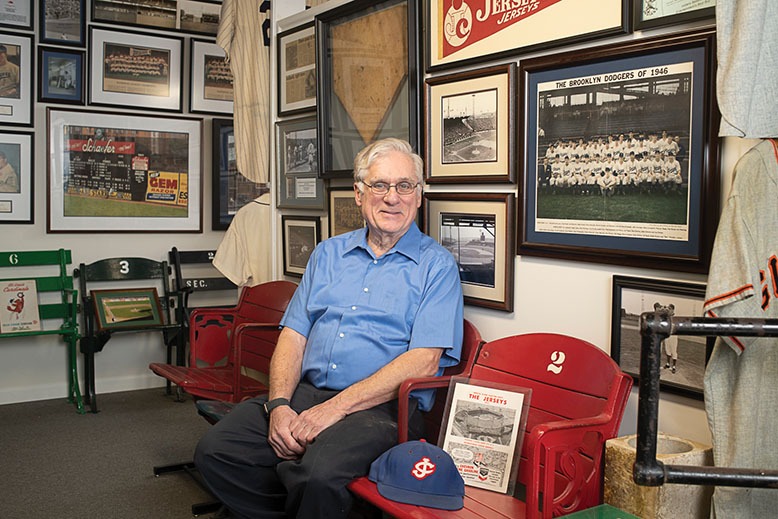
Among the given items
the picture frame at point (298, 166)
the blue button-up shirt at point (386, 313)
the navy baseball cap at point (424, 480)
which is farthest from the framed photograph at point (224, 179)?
the navy baseball cap at point (424, 480)

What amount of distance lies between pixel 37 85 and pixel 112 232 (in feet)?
3.45

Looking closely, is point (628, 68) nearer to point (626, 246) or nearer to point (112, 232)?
point (626, 246)

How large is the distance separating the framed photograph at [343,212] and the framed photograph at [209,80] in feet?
7.80

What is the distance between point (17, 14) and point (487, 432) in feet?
14.0

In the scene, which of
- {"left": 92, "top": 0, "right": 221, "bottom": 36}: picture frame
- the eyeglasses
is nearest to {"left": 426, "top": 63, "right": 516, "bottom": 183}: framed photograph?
the eyeglasses

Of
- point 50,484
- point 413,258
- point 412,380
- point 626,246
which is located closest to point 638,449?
point 626,246

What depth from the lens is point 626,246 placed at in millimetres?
2137

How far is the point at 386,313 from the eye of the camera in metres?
2.55

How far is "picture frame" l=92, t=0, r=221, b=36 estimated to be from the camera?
204 inches

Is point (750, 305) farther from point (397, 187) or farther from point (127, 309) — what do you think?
point (127, 309)

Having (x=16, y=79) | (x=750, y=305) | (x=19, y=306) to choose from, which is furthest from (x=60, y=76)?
(x=750, y=305)

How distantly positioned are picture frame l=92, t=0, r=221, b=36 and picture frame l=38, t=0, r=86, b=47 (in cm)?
10

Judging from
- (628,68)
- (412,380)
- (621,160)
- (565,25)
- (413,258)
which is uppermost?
(565,25)

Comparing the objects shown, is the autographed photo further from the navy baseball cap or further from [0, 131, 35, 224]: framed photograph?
[0, 131, 35, 224]: framed photograph
